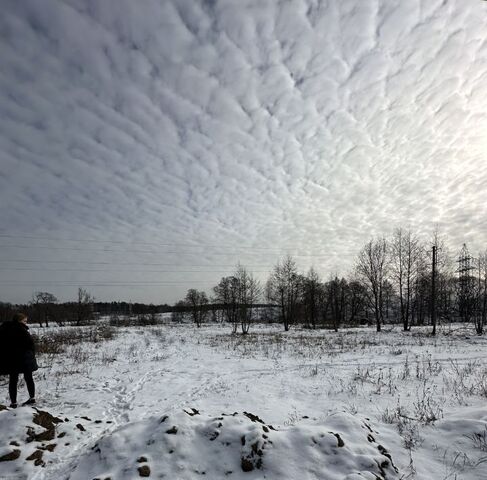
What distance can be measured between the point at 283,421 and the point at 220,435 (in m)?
2.55

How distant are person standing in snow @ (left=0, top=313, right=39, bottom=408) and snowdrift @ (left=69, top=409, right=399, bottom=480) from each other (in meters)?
4.47

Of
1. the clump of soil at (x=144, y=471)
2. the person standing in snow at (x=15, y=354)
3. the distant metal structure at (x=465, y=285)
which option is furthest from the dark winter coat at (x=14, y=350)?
the distant metal structure at (x=465, y=285)

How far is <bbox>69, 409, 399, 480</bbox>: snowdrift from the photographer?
365 centimetres

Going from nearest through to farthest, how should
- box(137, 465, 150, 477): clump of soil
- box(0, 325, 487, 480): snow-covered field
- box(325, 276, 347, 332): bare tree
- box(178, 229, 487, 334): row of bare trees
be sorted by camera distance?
box(137, 465, 150, 477): clump of soil
box(0, 325, 487, 480): snow-covered field
box(178, 229, 487, 334): row of bare trees
box(325, 276, 347, 332): bare tree

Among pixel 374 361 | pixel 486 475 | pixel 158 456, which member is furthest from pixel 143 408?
pixel 374 361

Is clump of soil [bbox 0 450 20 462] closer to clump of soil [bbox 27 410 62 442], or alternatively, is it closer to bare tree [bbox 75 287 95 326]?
clump of soil [bbox 27 410 62 442]

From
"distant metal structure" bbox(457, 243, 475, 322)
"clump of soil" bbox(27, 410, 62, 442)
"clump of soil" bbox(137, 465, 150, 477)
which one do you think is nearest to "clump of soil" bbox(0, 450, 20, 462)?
"clump of soil" bbox(27, 410, 62, 442)

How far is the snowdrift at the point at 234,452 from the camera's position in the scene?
3.65m

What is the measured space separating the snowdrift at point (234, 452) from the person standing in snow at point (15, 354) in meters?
4.47

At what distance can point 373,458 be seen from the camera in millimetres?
3803

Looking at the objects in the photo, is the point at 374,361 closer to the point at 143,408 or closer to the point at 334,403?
the point at 334,403

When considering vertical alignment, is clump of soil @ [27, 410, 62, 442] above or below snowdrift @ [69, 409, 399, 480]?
below

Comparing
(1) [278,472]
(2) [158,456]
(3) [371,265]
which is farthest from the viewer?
(3) [371,265]

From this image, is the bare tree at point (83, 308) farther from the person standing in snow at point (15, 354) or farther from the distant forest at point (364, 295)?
the person standing in snow at point (15, 354)
